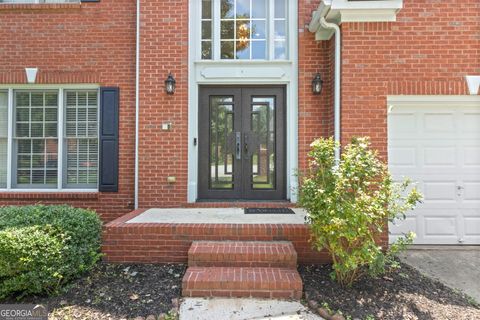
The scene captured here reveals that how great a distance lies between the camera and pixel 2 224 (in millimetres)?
3555

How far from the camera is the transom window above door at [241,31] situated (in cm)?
563

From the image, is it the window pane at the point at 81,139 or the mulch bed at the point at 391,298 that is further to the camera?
the window pane at the point at 81,139

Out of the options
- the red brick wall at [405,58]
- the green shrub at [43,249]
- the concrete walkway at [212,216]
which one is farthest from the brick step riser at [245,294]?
the red brick wall at [405,58]

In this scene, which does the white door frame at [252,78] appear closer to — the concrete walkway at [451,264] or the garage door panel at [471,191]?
the concrete walkway at [451,264]

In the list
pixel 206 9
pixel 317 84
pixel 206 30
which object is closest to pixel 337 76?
pixel 317 84

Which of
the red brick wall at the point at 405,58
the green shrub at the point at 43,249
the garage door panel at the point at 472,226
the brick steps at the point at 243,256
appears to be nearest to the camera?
the green shrub at the point at 43,249

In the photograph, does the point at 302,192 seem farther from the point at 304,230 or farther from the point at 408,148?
the point at 408,148

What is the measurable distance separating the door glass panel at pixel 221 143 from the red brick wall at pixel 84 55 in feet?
4.56

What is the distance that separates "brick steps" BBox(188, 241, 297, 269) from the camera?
3670 millimetres

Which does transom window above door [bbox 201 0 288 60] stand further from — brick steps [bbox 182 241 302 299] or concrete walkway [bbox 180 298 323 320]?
concrete walkway [bbox 180 298 323 320]

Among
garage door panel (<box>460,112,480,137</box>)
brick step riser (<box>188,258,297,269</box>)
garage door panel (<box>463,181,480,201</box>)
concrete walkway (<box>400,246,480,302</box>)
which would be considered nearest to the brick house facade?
garage door panel (<box>460,112,480,137</box>)

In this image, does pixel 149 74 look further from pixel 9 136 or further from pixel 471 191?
pixel 471 191

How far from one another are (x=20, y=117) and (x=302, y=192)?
5.29 meters

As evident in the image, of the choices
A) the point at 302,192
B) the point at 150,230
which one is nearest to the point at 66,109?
the point at 150,230
